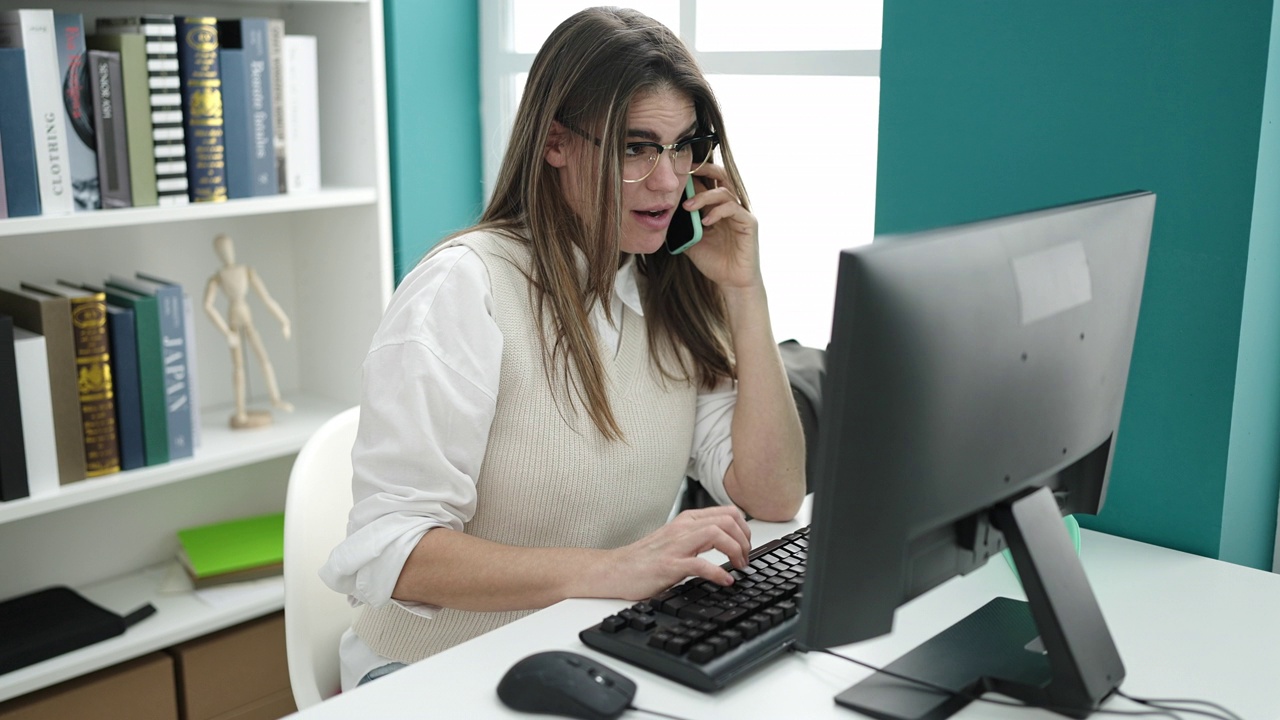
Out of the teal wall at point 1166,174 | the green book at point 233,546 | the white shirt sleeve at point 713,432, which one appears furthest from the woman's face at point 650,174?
the green book at point 233,546

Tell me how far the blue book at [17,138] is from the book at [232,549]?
736 millimetres

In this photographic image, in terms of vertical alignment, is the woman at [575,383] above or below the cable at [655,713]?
above

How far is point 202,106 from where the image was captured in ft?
6.44

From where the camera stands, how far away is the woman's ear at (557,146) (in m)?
1.40

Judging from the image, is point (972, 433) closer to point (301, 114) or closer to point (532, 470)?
point (532, 470)

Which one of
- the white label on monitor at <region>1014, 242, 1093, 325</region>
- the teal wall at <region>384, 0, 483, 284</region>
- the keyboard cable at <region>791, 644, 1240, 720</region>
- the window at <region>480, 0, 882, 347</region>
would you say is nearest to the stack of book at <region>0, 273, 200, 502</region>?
the teal wall at <region>384, 0, 483, 284</region>

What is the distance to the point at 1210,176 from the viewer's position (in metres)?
1.31

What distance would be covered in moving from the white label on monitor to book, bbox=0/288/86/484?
1.54 meters

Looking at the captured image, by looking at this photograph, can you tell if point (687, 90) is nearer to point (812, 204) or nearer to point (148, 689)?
point (812, 204)

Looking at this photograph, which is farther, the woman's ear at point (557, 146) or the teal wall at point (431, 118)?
the teal wall at point (431, 118)

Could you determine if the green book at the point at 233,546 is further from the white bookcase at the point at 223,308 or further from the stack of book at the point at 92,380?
the stack of book at the point at 92,380

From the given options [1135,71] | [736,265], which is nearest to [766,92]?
[736,265]

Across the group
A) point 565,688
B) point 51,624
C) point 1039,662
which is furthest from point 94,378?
point 1039,662

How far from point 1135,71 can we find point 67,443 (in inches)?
66.7
